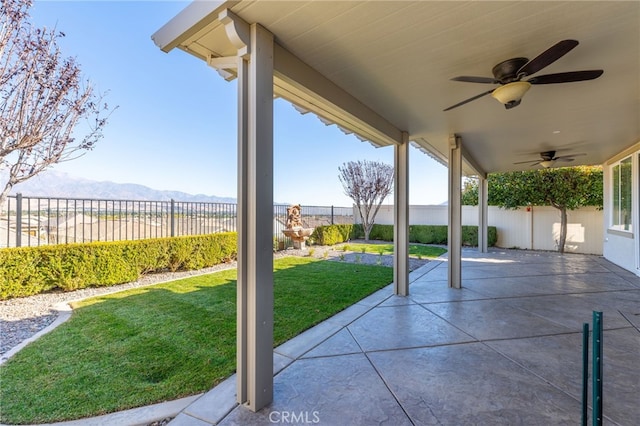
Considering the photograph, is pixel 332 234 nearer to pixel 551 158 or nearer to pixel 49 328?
pixel 551 158

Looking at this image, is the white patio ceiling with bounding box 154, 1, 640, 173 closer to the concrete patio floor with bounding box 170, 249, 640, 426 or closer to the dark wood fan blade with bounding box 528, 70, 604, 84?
the dark wood fan blade with bounding box 528, 70, 604, 84

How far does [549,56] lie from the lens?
6.72 ft

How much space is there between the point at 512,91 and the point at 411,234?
1041 cm

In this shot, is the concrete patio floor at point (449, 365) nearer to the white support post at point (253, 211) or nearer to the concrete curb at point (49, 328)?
the white support post at point (253, 211)

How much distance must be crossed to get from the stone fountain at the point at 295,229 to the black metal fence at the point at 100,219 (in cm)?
221

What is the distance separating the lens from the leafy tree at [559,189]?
919cm

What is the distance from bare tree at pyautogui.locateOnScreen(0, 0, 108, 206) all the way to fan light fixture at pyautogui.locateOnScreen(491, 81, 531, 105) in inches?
225

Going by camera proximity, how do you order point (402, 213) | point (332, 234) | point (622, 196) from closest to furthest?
point (402, 213) < point (622, 196) < point (332, 234)

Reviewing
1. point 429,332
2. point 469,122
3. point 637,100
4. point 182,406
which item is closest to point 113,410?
point 182,406

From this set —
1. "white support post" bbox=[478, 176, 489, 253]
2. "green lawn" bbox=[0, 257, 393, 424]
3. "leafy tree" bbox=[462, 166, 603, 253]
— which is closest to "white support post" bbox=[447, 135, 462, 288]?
"green lawn" bbox=[0, 257, 393, 424]

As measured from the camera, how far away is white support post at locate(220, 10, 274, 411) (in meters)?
1.96

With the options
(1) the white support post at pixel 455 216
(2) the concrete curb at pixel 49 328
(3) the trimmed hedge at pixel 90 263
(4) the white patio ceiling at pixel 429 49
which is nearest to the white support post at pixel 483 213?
(1) the white support post at pixel 455 216

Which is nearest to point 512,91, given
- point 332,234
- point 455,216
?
point 455,216

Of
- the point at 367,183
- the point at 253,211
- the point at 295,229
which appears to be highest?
the point at 367,183
